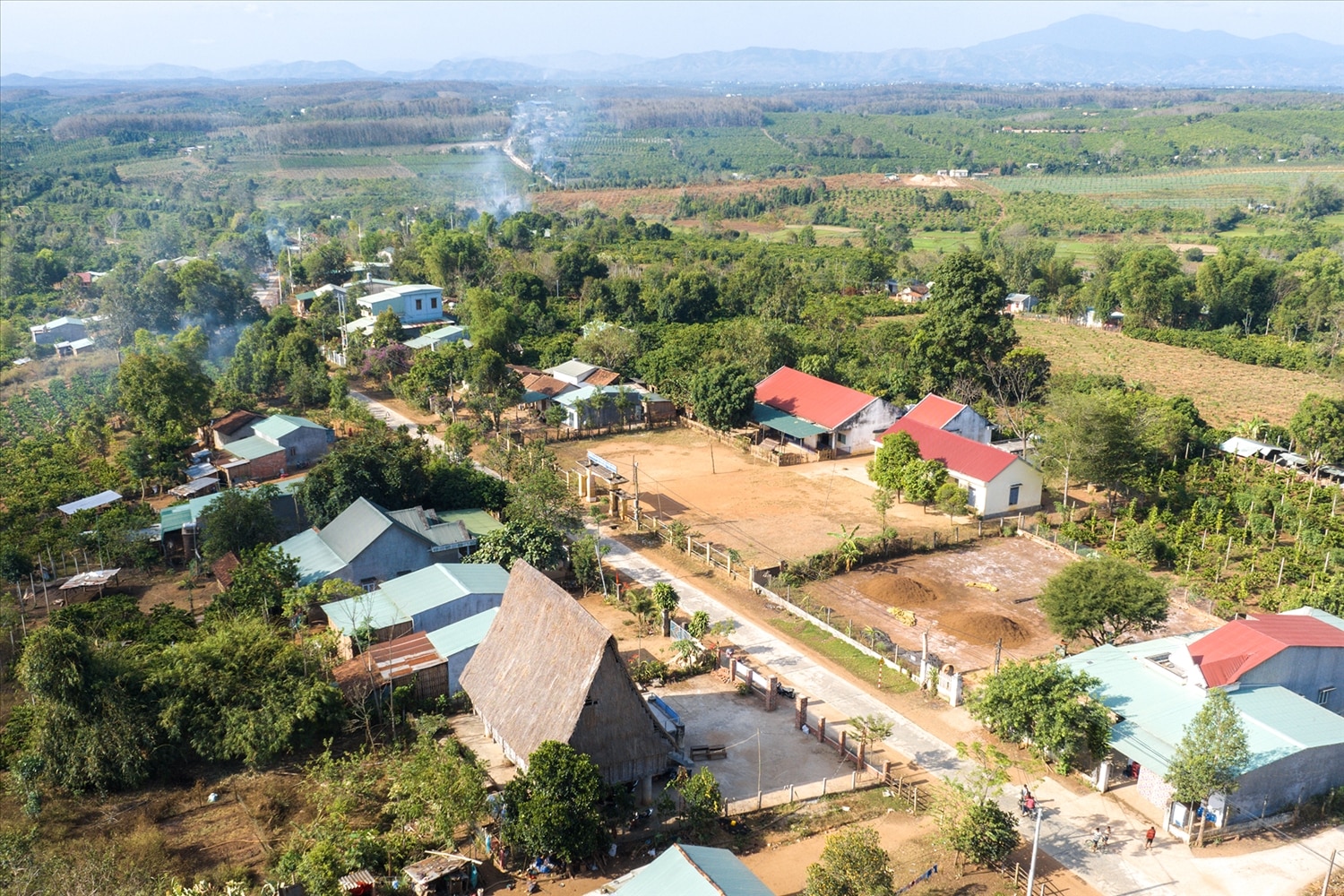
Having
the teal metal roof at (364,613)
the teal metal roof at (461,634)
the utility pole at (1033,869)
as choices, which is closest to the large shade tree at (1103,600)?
the utility pole at (1033,869)

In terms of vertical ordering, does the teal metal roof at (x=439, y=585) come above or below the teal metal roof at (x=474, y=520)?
above

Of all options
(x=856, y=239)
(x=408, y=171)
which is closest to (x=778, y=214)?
(x=856, y=239)

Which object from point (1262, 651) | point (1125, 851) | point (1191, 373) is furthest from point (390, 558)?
point (1191, 373)

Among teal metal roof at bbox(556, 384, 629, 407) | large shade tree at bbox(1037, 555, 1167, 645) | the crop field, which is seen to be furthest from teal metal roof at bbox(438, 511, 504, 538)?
the crop field

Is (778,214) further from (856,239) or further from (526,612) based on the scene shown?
(526,612)

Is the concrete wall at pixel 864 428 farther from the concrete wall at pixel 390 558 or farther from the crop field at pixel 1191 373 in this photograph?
the concrete wall at pixel 390 558
